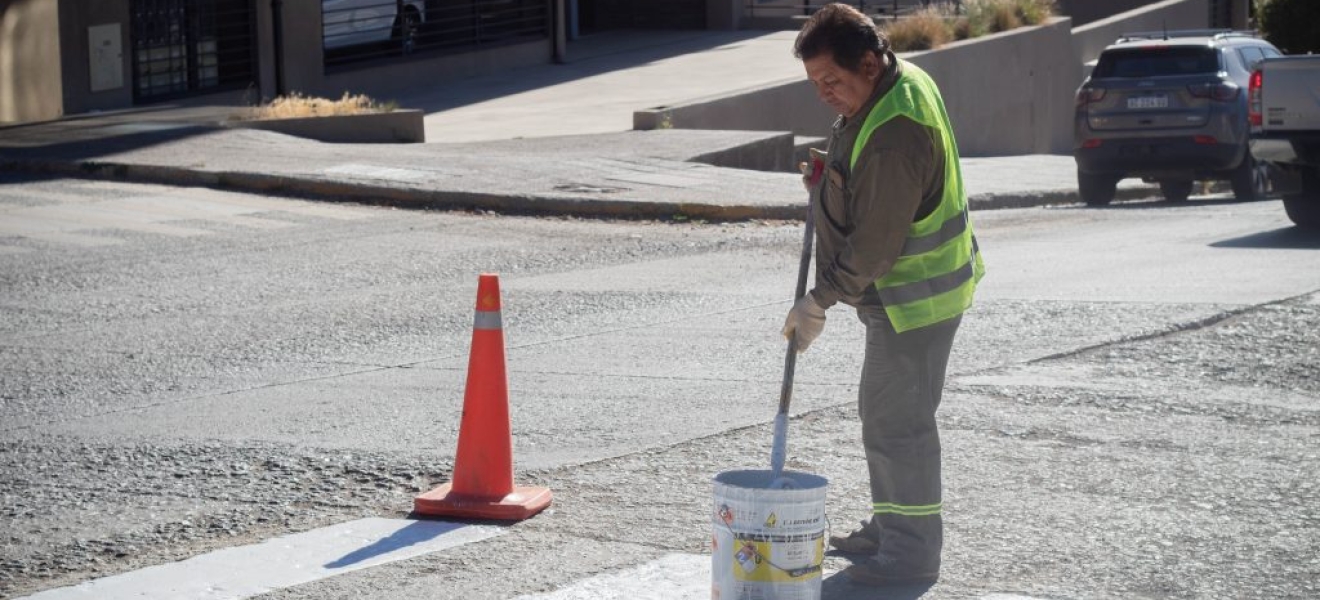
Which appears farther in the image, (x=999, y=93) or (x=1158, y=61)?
(x=999, y=93)

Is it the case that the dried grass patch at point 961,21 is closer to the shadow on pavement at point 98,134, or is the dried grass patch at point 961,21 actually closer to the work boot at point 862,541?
the shadow on pavement at point 98,134

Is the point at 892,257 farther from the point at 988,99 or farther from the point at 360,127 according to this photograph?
the point at 988,99

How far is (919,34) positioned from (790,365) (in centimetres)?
2388

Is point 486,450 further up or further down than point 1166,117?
further down

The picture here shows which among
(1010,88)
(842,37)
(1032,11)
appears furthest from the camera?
(1032,11)

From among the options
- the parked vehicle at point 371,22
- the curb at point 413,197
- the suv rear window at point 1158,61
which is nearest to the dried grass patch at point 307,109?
the curb at point 413,197

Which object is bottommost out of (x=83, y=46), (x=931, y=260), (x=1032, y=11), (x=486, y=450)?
(x=486, y=450)

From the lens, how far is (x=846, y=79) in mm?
5164

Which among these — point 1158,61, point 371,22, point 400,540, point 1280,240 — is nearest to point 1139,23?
point 371,22

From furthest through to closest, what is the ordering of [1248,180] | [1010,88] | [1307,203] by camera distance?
[1010,88] → [1248,180] → [1307,203]

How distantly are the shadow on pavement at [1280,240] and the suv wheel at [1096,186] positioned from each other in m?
4.28

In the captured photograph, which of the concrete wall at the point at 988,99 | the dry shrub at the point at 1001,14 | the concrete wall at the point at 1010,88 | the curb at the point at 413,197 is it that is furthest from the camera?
the dry shrub at the point at 1001,14

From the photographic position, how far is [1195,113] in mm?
18641

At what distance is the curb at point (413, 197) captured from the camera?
15.6 metres
